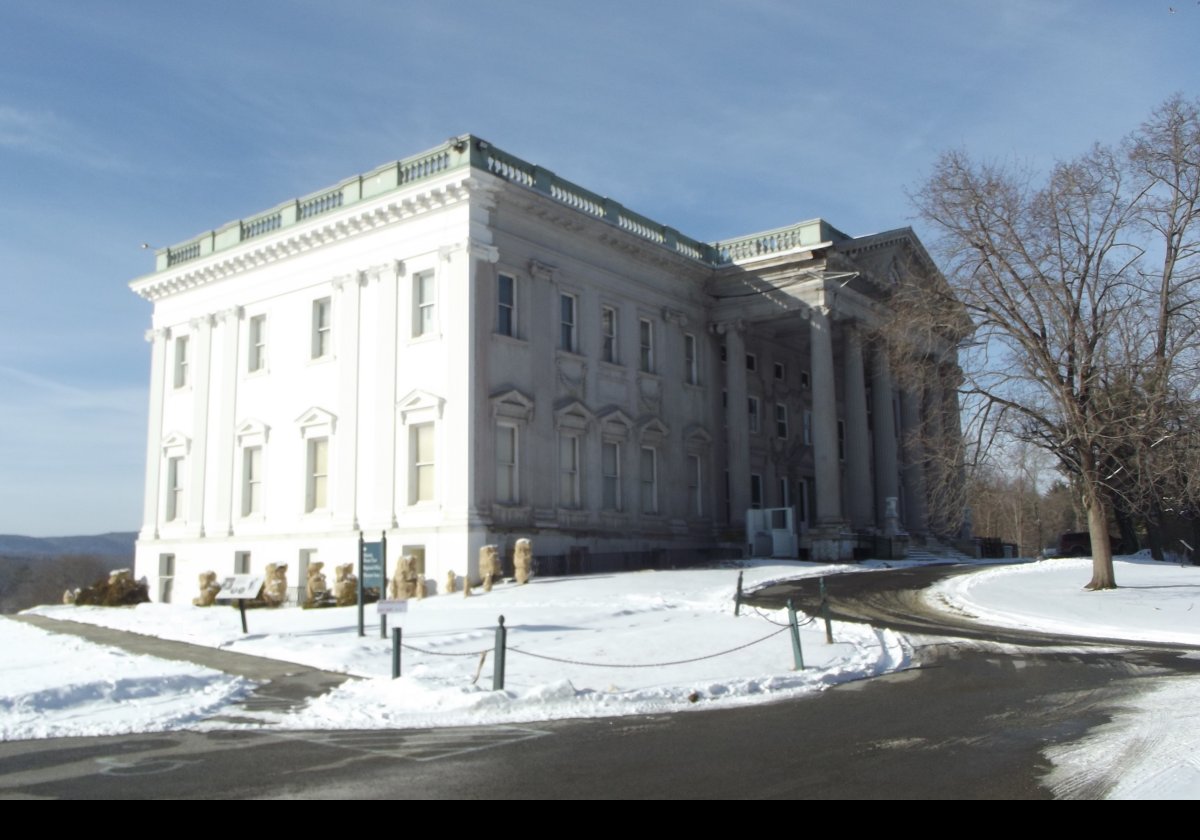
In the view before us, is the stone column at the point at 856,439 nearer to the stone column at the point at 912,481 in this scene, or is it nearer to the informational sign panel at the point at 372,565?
the stone column at the point at 912,481

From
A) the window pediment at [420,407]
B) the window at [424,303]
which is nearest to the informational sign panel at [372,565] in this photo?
the window pediment at [420,407]

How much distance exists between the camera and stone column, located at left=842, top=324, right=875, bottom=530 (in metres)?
40.8

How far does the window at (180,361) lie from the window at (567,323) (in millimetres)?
14894

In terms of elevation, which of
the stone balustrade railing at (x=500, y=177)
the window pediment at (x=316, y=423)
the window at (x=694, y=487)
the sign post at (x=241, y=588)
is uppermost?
the stone balustrade railing at (x=500, y=177)

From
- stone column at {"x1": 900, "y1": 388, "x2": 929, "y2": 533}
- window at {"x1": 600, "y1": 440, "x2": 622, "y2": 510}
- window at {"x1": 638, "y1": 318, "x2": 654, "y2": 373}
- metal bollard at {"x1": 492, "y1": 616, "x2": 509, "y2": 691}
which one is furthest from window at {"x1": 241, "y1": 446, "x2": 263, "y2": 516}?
stone column at {"x1": 900, "y1": 388, "x2": 929, "y2": 533}

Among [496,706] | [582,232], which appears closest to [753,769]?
[496,706]

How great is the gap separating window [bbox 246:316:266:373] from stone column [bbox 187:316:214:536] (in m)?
2.21

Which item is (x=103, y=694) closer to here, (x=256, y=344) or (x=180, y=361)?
(x=256, y=344)

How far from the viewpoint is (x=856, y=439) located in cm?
4094

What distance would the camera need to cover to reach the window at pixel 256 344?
36781 millimetres

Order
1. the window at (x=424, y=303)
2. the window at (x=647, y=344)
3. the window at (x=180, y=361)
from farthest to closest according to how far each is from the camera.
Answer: the window at (x=180, y=361) → the window at (x=647, y=344) → the window at (x=424, y=303)

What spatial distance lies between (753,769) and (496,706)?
4.31m
